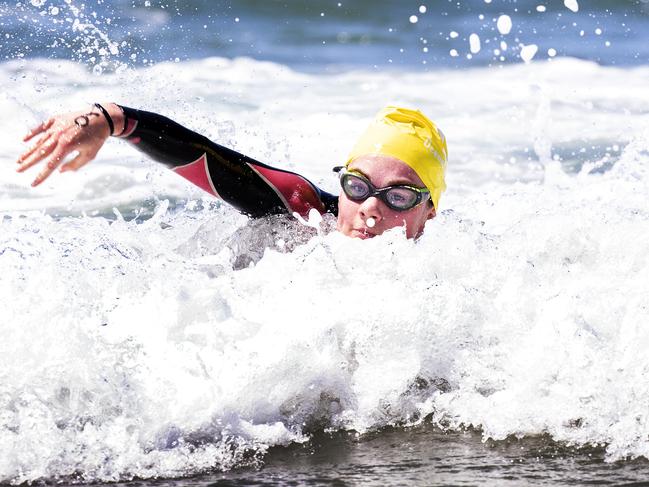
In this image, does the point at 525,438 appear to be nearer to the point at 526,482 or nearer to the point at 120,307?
the point at 526,482

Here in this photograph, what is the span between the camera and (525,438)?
3.05 meters

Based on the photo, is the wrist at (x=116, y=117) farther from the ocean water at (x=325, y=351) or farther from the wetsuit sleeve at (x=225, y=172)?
the ocean water at (x=325, y=351)

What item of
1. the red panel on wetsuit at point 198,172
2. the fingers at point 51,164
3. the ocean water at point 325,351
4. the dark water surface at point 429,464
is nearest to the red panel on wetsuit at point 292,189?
the ocean water at point 325,351

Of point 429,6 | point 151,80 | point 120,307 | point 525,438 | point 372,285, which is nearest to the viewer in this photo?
point 525,438

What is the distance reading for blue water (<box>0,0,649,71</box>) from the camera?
12992mm

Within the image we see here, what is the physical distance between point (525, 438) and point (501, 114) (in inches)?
385

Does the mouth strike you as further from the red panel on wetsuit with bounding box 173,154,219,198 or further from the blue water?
the blue water

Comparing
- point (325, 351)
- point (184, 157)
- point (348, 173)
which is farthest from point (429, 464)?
point (184, 157)

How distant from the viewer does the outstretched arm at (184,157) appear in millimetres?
3396

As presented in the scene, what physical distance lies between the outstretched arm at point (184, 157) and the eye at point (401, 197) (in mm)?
472

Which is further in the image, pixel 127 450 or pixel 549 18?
pixel 549 18

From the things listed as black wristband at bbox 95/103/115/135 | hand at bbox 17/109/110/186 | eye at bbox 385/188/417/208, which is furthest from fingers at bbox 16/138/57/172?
eye at bbox 385/188/417/208

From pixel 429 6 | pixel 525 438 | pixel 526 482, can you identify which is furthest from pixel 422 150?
pixel 429 6

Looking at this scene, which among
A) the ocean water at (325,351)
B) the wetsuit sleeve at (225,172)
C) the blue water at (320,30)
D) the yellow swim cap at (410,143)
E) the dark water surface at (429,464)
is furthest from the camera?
the blue water at (320,30)
